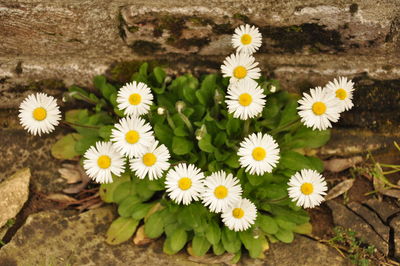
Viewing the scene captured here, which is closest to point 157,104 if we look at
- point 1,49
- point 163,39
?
point 163,39

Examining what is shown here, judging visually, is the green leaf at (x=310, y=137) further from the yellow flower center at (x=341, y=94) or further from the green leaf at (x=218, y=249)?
the green leaf at (x=218, y=249)

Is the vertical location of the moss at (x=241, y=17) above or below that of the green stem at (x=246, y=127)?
above

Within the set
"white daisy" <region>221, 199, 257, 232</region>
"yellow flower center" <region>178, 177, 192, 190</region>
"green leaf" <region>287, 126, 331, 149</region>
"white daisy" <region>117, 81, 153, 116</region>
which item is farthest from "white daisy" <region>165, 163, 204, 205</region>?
"green leaf" <region>287, 126, 331, 149</region>

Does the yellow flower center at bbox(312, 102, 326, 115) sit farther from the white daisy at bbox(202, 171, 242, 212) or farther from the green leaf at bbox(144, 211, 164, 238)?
the green leaf at bbox(144, 211, 164, 238)

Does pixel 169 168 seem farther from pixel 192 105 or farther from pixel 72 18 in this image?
pixel 72 18

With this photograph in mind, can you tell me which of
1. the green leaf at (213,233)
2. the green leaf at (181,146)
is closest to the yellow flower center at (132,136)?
the green leaf at (181,146)

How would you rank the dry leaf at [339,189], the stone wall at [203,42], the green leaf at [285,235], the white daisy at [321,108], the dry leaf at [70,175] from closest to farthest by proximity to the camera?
the white daisy at [321,108] < the stone wall at [203,42] < the green leaf at [285,235] < the dry leaf at [339,189] < the dry leaf at [70,175]

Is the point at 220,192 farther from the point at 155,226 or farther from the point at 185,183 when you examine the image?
the point at 155,226
